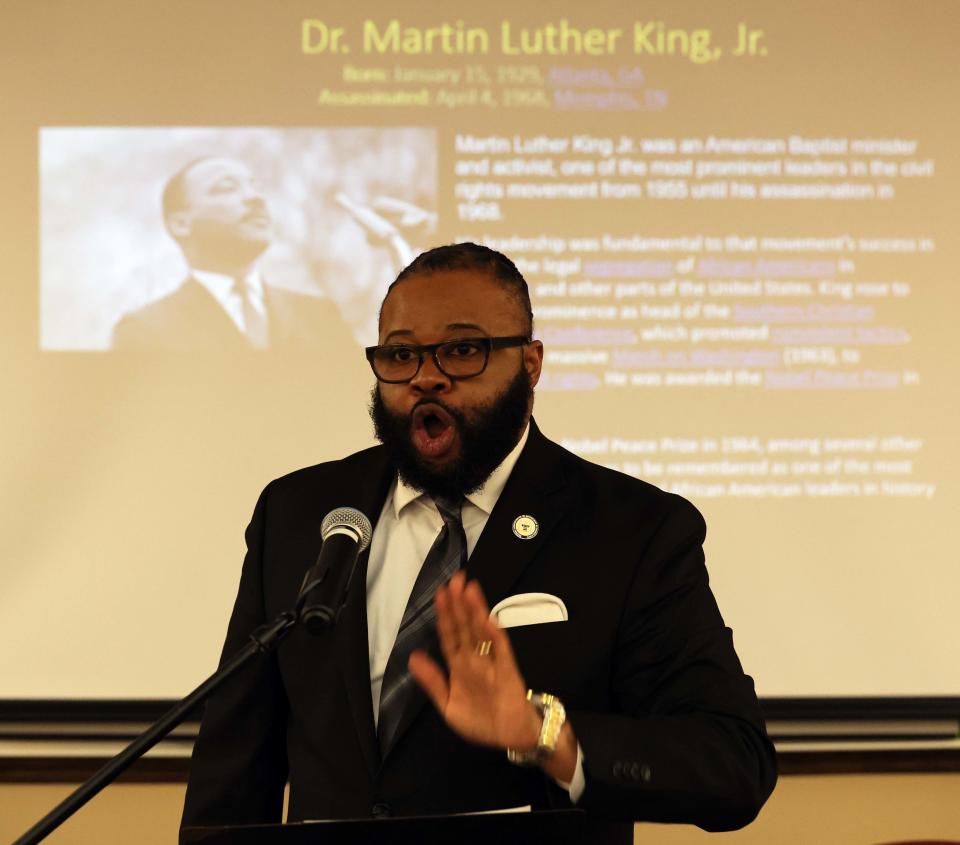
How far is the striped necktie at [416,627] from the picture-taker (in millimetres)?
1785

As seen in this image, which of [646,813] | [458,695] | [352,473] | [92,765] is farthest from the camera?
[92,765]

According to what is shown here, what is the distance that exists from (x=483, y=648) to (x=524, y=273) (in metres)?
2.04

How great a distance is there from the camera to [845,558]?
132 inches

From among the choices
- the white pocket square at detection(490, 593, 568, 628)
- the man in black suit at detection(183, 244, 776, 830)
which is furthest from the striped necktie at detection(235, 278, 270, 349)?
the white pocket square at detection(490, 593, 568, 628)

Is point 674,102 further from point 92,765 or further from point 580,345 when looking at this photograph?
point 92,765

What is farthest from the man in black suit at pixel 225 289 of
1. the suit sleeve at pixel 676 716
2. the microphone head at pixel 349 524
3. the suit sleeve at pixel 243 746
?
the microphone head at pixel 349 524

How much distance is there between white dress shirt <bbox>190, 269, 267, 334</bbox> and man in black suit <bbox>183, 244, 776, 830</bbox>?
143cm

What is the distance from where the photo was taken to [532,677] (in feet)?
5.83

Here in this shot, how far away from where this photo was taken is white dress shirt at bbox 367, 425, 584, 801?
74.3 inches

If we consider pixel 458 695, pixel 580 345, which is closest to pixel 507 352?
pixel 458 695

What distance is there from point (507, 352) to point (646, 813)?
774 mm

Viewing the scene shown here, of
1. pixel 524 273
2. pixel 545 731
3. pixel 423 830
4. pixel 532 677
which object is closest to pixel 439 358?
pixel 532 677

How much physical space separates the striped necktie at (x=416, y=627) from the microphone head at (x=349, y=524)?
38 centimetres

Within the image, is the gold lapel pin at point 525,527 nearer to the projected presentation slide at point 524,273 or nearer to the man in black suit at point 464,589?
the man in black suit at point 464,589
